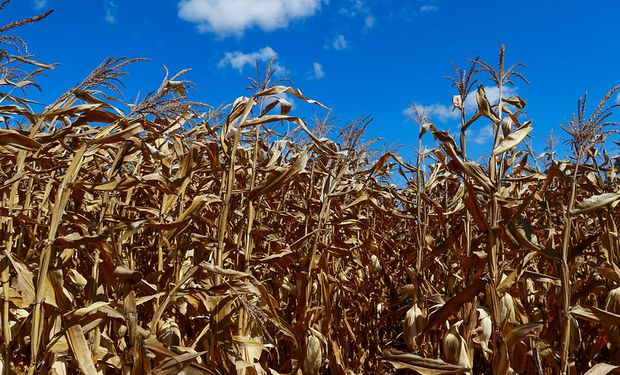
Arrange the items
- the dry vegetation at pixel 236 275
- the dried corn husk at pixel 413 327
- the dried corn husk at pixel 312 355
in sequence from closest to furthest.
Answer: the dry vegetation at pixel 236 275 < the dried corn husk at pixel 312 355 < the dried corn husk at pixel 413 327

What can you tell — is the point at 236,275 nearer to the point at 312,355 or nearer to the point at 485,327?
the point at 312,355

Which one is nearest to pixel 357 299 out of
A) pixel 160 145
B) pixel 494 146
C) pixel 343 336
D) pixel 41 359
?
pixel 343 336

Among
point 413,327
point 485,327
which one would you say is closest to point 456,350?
point 485,327

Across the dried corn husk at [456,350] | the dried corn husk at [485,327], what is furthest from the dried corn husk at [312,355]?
the dried corn husk at [485,327]

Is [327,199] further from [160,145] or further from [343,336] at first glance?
[160,145]

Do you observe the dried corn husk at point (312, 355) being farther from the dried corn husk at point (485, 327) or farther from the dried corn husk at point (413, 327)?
the dried corn husk at point (485, 327)

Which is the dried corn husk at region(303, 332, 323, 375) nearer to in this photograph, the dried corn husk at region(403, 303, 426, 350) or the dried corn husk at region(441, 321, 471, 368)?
the dried corn husk at region(403, 303, 426, 350)

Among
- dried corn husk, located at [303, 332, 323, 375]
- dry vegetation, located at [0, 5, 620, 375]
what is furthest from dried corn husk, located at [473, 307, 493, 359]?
dried corn husk, located at [303, 332, 323, 375]

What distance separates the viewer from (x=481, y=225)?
199 centimetres

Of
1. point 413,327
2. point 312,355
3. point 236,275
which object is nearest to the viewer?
point 236,275

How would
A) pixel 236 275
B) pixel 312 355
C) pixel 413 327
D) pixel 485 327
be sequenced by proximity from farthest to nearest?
1. pixel 413 327
2. pixel 312 355
3. pixel 485 327
4. pixel 236 275

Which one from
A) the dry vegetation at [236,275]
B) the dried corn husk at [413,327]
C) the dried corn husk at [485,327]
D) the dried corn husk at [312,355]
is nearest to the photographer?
the dry vegetation at [236,275]

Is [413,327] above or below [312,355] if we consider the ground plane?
above

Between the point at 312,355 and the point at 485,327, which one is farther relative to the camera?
the point at 312,355
